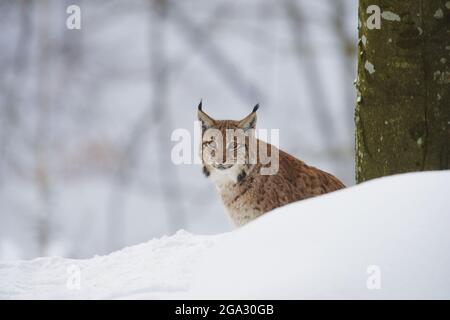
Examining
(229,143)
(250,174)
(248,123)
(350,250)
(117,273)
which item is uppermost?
(248,123)

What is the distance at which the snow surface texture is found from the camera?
9.48 ft

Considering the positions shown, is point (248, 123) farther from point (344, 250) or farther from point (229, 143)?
point (344, 250)

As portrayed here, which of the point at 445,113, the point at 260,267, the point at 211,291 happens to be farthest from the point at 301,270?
the point at 445,113

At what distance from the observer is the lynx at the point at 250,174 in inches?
218

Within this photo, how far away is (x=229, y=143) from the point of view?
5641mm

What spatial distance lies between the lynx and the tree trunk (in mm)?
1169

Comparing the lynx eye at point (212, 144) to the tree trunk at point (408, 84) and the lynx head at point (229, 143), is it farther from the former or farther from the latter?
the tree trunk at point (408, 84)

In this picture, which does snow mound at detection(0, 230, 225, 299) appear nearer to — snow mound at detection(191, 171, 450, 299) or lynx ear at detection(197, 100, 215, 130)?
snow mound at detection(191, 171, 450, 299)

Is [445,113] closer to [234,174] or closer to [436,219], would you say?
[436,219]

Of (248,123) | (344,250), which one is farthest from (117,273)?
(248,123)

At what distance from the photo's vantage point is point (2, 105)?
31.6 feet

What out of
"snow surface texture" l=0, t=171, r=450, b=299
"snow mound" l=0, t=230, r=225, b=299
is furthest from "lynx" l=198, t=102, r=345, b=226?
"snow surface texture" l=0, t=171, r=450, b=299

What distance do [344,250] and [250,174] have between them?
8.87 ft

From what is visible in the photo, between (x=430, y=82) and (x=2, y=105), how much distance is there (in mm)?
6521
